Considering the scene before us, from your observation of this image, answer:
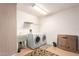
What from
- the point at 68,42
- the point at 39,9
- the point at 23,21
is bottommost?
the point at 68,42

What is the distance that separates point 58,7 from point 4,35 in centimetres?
90

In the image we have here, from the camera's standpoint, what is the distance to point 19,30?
1246 mm

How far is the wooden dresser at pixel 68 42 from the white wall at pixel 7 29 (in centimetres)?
70

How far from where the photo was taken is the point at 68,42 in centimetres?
127

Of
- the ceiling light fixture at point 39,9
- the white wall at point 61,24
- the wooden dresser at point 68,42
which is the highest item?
the ceiling light fixture at point 39,9

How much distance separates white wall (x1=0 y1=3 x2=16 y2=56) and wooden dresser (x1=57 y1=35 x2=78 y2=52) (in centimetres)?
70

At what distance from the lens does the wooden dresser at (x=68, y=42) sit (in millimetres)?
1239

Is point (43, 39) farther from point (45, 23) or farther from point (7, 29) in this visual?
point (7, 29)

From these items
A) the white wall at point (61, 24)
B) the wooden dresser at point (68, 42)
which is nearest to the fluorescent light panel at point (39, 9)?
the white wall at point (61, 24)

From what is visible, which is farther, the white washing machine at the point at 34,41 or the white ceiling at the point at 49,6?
the white washing machine at the point at 34,41

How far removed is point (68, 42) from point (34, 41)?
53 cm

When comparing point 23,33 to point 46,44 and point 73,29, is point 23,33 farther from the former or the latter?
point 73,29

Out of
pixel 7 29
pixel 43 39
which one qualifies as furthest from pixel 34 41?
pixel 7 29

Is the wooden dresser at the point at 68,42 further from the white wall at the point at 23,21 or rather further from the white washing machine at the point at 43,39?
the white wall at the point at 23,21
